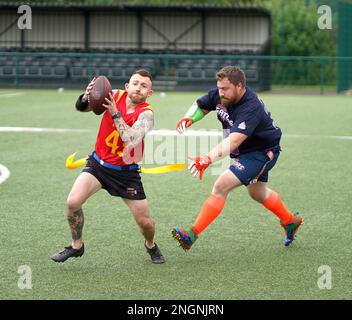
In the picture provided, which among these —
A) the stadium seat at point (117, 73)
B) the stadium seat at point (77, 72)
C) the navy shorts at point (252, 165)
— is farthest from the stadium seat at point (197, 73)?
the navy shorts at point (252, 165)

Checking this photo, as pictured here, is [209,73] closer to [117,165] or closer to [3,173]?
[3,173]

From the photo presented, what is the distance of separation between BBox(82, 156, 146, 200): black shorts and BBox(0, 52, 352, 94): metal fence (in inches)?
915

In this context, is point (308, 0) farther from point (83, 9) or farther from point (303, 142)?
point (303, 142)

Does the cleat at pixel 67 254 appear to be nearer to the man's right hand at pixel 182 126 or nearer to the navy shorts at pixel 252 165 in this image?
the man's right hand at pixel 182 126

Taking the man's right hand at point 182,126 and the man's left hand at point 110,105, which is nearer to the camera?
the man's left hand at point 110,105

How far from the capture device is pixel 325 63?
29.7 meters

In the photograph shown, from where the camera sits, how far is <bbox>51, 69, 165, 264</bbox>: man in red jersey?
5852 mm

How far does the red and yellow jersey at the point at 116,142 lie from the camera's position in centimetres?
589

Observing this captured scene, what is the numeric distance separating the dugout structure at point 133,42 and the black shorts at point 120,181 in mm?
23101

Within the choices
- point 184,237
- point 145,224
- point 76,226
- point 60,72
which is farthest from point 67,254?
point 60,72

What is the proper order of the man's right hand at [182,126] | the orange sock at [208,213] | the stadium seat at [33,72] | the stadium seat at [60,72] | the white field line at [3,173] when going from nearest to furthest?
1. the orange sock at [208,213]
2. the man's right hand at [182,126]
3. the white field line at [3,173]
4. the stadium seat at [60,72]
5. the stadium seat at [33,72]

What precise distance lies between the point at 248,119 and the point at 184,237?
105cm

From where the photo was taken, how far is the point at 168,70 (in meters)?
30.4

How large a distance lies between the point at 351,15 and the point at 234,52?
480cm
